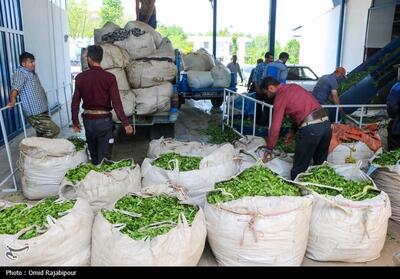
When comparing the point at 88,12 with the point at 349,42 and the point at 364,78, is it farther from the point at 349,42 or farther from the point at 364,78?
the point at 364,78

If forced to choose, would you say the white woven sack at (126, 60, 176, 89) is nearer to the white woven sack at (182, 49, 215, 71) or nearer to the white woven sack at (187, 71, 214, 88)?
the white woven sack at (187, 71, 214, 88)

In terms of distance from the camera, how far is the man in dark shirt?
15.3ft

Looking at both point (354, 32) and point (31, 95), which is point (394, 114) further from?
point (354, 32)

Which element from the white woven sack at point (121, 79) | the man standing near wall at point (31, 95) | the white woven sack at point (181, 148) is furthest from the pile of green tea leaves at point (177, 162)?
the white woven sack at point (121, 79)

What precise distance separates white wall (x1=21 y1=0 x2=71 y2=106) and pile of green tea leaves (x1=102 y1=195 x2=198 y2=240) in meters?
6.63

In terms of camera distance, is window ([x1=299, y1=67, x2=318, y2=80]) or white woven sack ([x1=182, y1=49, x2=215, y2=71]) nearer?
white woven sack ([x1=182, y1=49, x2=215, y2=71])

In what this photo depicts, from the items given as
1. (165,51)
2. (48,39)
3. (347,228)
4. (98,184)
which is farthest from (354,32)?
(98,184)

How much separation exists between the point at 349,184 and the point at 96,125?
2.79 metres

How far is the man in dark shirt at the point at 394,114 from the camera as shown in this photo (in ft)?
15.3

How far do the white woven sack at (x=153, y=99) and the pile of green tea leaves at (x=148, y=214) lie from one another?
130 inches

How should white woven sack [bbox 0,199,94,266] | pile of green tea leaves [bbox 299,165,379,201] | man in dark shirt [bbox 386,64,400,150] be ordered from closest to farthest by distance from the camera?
white woven sack [bbox 0,199,94,266] → pile of green tea leaves [bbox 299,165,379,201] → man in dark shirt [bbox 386,64,400,150]

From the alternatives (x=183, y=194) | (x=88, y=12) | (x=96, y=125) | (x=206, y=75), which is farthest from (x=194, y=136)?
(x=88, y=12)

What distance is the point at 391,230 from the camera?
3.76 metres

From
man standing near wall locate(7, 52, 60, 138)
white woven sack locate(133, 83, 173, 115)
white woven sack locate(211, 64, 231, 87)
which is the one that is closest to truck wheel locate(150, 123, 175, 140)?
white woven sack locate(133, 83, 173, 115)
